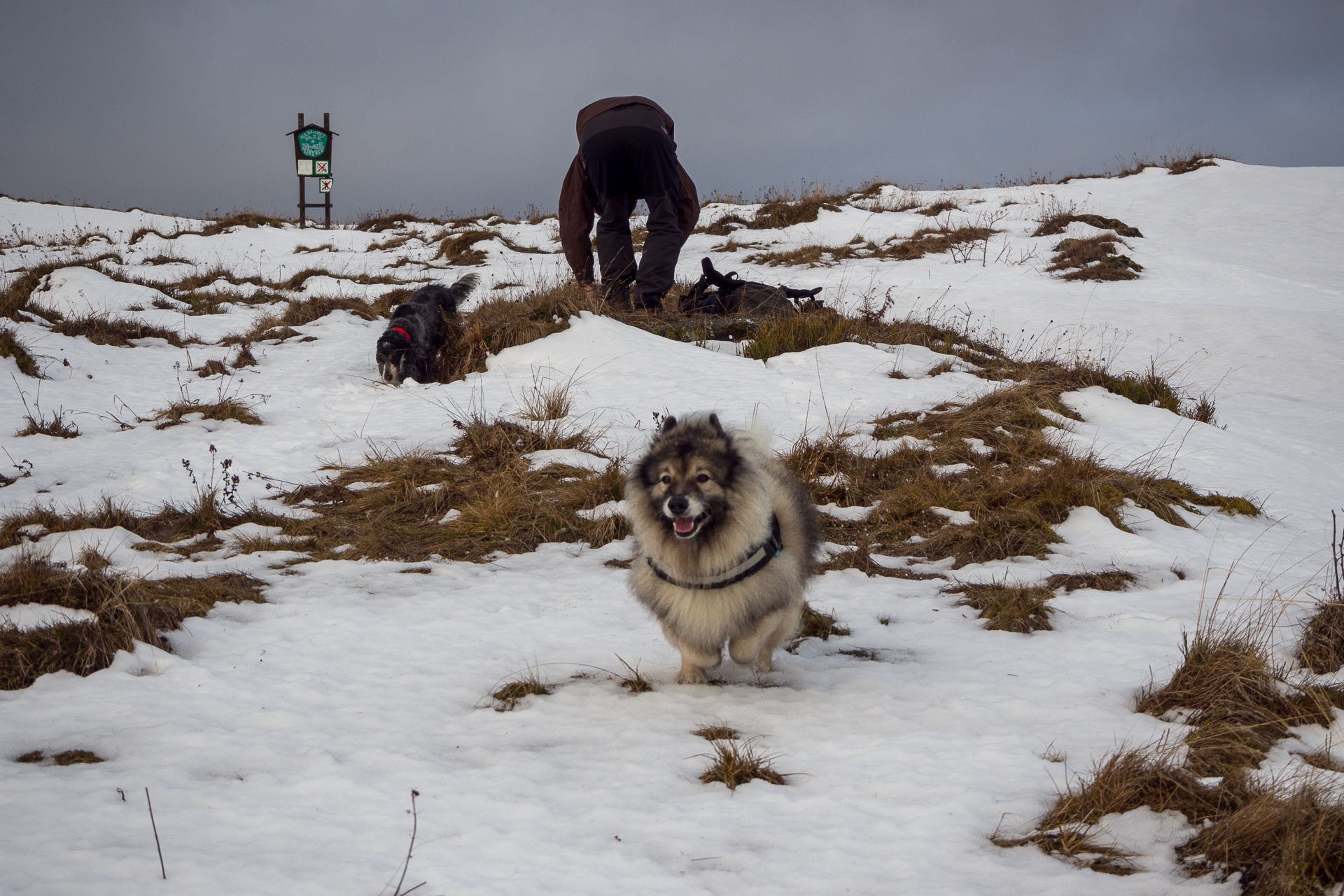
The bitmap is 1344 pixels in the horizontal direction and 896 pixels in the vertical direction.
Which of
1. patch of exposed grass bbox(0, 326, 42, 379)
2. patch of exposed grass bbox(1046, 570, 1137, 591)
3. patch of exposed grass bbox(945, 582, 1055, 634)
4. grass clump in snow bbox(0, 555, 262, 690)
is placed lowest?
patch of exposed grass bbox(945, 582, 1055, 634)

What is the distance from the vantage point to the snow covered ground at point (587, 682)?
229 cm

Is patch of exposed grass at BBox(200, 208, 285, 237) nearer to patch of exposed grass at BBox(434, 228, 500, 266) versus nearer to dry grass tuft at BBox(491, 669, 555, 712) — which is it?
patch of exposed grass at BBox(434, 228, 500, 266)

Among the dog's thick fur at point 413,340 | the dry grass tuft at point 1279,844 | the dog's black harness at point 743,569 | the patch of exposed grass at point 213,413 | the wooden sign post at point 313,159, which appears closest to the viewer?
the dry grass tuft at point 1279,844

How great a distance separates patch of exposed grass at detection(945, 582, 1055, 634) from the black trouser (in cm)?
567

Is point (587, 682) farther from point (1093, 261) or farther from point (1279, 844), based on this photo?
point (1093, 261)

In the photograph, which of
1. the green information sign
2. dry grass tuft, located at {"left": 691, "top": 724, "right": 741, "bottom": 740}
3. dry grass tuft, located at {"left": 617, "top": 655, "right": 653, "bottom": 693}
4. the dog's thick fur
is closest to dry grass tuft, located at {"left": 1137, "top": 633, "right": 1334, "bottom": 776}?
dry grass tuft, located at {"left": 691, "top": 724, "right": 741, "bottom": 740}

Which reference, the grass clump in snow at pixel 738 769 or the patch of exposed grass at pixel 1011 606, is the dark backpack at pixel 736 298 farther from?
the grass clump in snow at pixel 738 769

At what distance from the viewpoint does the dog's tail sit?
1016 centimetres

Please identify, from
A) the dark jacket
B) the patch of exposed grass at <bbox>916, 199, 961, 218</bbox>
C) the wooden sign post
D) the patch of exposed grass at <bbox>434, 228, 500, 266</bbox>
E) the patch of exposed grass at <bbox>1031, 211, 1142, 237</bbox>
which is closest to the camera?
the dark jacket

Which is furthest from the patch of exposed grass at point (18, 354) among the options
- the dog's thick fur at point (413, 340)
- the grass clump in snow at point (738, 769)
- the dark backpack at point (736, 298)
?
the grass clump in snow at point (738, 769)

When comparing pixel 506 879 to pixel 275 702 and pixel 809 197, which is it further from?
pixel 809 197

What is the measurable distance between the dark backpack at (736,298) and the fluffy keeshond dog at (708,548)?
6.48 meters

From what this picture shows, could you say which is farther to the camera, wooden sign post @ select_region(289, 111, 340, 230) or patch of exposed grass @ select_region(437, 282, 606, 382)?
wooden sign post @ select_region(289, 111, 340, 230)

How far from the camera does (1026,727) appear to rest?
3080 mm
